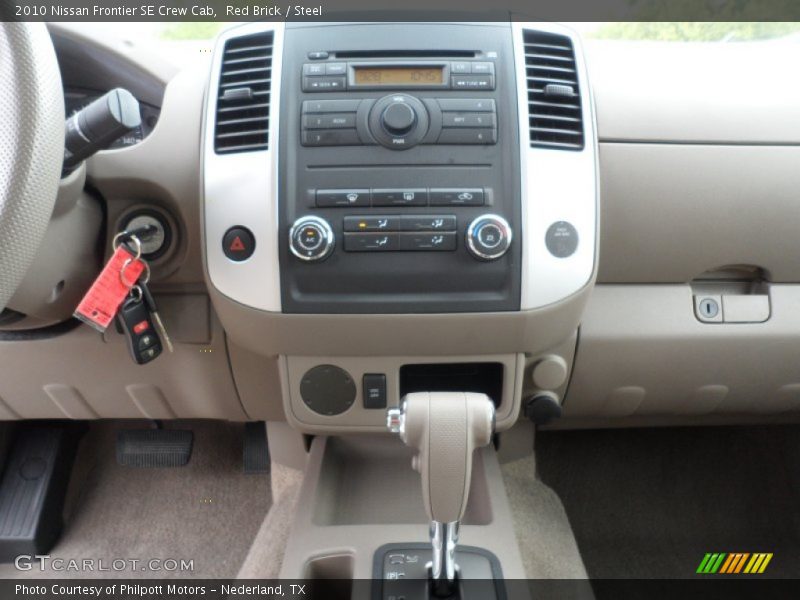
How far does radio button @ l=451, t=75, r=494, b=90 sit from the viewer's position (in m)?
0.84

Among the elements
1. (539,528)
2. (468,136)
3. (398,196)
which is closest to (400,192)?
(398,196)

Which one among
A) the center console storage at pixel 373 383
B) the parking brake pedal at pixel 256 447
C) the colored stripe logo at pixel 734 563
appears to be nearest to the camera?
the center console storage at pixel 373 383

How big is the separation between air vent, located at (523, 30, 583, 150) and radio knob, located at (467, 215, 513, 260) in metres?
0.12

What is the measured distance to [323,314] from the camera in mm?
835

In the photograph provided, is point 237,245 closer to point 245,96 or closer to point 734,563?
point 245,96

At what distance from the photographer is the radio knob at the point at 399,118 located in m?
0.82

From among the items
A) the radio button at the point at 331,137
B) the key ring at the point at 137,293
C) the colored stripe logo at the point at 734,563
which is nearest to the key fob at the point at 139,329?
the key ring at the point at 137,293

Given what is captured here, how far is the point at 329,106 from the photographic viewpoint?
2.73 ft

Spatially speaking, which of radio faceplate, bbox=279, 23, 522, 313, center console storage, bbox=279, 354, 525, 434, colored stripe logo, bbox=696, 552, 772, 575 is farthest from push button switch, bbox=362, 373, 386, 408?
colored stripe logo, bbox=696, 552, 772, 575

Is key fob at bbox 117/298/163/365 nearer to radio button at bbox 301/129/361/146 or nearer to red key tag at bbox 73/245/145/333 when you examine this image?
red key tag at bbox 73/245/145/333

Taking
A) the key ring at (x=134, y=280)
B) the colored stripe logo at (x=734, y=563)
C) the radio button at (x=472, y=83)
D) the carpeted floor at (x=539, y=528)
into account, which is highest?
the radio button at (x=472, y=83)

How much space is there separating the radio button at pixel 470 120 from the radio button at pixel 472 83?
35mm

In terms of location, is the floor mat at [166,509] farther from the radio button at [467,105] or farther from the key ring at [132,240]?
the radio button at [467,105]

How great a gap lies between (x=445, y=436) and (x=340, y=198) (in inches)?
12.9
